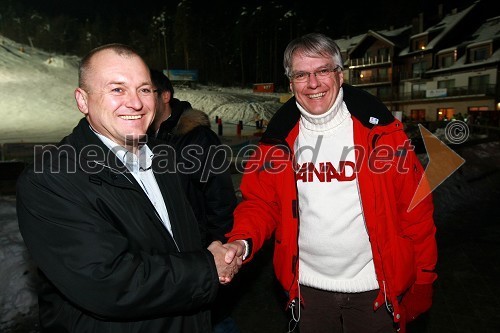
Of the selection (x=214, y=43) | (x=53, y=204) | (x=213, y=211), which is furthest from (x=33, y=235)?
(x=214, y=43)

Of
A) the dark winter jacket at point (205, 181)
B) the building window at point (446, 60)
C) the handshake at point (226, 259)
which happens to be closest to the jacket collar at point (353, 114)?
the dark winter jacket at point (205, 181)

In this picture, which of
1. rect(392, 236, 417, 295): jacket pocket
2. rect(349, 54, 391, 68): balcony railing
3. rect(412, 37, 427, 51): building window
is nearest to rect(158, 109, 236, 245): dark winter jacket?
rect(392, 236, 417, 295): jacket pocket

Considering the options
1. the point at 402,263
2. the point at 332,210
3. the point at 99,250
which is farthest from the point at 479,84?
the point at 99,250

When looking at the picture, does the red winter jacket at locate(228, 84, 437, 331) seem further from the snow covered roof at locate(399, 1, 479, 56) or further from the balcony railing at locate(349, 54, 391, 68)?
the balcony railing at locate(349, 54, 391, 68)

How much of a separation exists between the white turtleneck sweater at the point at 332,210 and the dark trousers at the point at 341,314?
0.09 m

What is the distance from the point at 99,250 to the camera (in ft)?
5.43

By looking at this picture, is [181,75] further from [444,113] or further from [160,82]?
[160,82]

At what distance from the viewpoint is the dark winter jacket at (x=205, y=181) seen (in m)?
3.14

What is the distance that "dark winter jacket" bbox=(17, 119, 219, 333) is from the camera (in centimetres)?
165

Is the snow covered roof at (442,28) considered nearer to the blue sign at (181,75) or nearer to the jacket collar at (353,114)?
the blue sign at (181,75)

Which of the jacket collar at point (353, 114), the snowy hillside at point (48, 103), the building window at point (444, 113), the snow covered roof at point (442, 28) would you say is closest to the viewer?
the jacket collar at point (353, 114)

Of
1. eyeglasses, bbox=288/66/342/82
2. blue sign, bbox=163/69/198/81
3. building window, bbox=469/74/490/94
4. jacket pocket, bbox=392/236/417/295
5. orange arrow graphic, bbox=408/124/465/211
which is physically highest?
blue sign, bbox=163/69/198/81

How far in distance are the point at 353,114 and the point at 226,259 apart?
1.56 metres

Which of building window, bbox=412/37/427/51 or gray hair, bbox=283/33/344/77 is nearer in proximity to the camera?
gray hair, bbox=283/33/344/77
